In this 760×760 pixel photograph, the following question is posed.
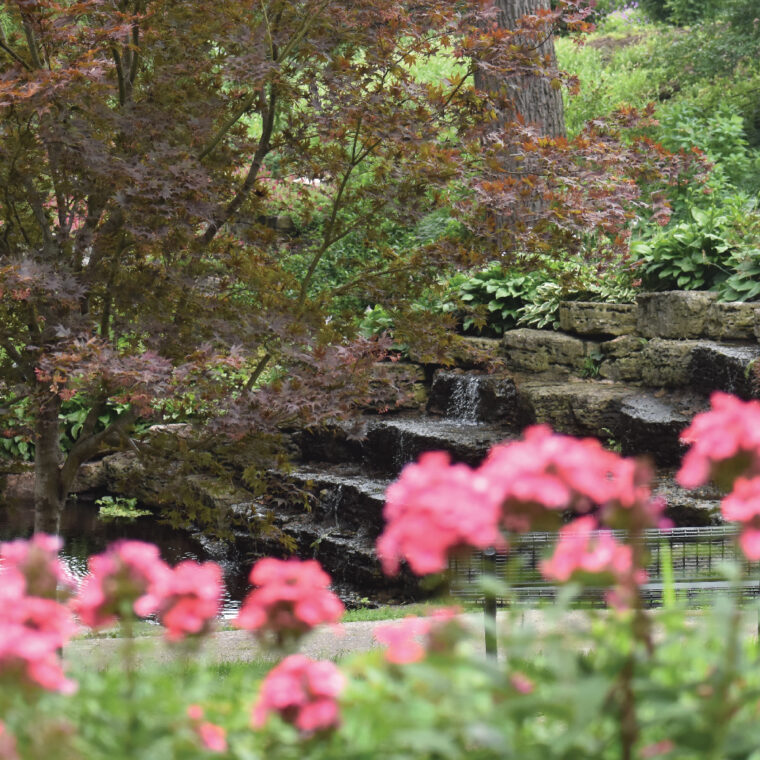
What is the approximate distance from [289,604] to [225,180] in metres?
3.30

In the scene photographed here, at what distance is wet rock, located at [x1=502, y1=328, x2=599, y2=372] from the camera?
10297mm

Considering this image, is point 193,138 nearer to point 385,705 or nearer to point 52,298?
point 52,298

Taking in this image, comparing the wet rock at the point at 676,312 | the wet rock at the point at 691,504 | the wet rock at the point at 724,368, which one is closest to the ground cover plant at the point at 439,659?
the wet rock at the point at 691,504

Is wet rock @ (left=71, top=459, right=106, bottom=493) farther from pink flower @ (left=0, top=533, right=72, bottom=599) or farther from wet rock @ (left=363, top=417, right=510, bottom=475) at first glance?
pink flower @ (left=0, top=533, right=72, bottom=599)

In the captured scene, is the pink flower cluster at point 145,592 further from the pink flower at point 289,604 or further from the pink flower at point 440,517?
the pink flower at point 440,517

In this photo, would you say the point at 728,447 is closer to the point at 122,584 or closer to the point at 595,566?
the point at 595,566

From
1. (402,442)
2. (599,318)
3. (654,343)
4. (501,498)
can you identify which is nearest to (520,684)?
(501,498)

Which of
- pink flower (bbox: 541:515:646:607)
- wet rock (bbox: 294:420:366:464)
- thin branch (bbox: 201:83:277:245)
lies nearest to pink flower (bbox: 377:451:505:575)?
pink flower (bbox: 541:515:646:607)

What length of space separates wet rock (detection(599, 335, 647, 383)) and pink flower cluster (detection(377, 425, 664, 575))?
27.1ft

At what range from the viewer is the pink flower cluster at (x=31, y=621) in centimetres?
156

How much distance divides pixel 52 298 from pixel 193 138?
97cm

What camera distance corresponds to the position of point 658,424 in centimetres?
859

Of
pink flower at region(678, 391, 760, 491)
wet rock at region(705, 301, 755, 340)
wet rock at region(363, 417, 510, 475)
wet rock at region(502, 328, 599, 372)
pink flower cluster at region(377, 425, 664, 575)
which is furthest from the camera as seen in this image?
wet rock at region(502, 328, 599, 372)

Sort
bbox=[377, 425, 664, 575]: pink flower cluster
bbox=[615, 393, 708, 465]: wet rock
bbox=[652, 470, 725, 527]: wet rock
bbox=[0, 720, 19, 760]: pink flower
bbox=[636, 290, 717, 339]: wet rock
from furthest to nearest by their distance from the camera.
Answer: bbox=[636, 290, 717, 339]: wet rock
bbox=[615, 393, 708, 465]: wet rock
bbox=[652, 470, 725, 527]: wet rock
bbox=[377, 425, 664, 575]: pink flower cluster
bbox=[0, 720, 19, 760]: pink flower
